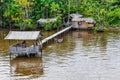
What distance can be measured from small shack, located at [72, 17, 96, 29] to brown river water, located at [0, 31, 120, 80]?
9.32 meters

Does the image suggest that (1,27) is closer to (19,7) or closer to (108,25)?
(19,7)

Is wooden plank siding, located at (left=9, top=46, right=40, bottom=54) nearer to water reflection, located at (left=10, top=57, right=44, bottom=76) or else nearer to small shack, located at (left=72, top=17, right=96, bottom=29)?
water reflection, located at (left=10, top=57, right=44, bottom=76)

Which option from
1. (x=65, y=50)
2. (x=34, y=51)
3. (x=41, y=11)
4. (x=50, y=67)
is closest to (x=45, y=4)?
(x=41, y=11)

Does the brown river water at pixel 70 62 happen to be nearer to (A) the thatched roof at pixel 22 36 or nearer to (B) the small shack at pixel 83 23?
(A) the thatched roof at pixel 22 36

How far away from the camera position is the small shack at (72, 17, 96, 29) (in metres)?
56.1

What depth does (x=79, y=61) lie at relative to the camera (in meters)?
34.7

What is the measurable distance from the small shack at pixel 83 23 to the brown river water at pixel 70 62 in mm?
9319

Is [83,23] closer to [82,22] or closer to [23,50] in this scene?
[82,22]

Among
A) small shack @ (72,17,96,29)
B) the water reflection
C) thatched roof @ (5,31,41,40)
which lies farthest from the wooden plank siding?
small shack @ (72,17,96,29)

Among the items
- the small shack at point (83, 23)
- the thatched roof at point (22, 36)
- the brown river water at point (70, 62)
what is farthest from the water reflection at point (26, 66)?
the small shack at point (83, 23)

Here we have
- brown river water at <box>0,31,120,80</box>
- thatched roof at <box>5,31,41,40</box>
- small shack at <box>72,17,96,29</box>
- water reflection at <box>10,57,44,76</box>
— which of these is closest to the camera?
brown river water at <box>0,31,120,80</box>

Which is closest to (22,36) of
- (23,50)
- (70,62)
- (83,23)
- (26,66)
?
(23,50)

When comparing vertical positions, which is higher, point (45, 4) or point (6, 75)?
point (45, 4)

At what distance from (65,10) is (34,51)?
2616cm
